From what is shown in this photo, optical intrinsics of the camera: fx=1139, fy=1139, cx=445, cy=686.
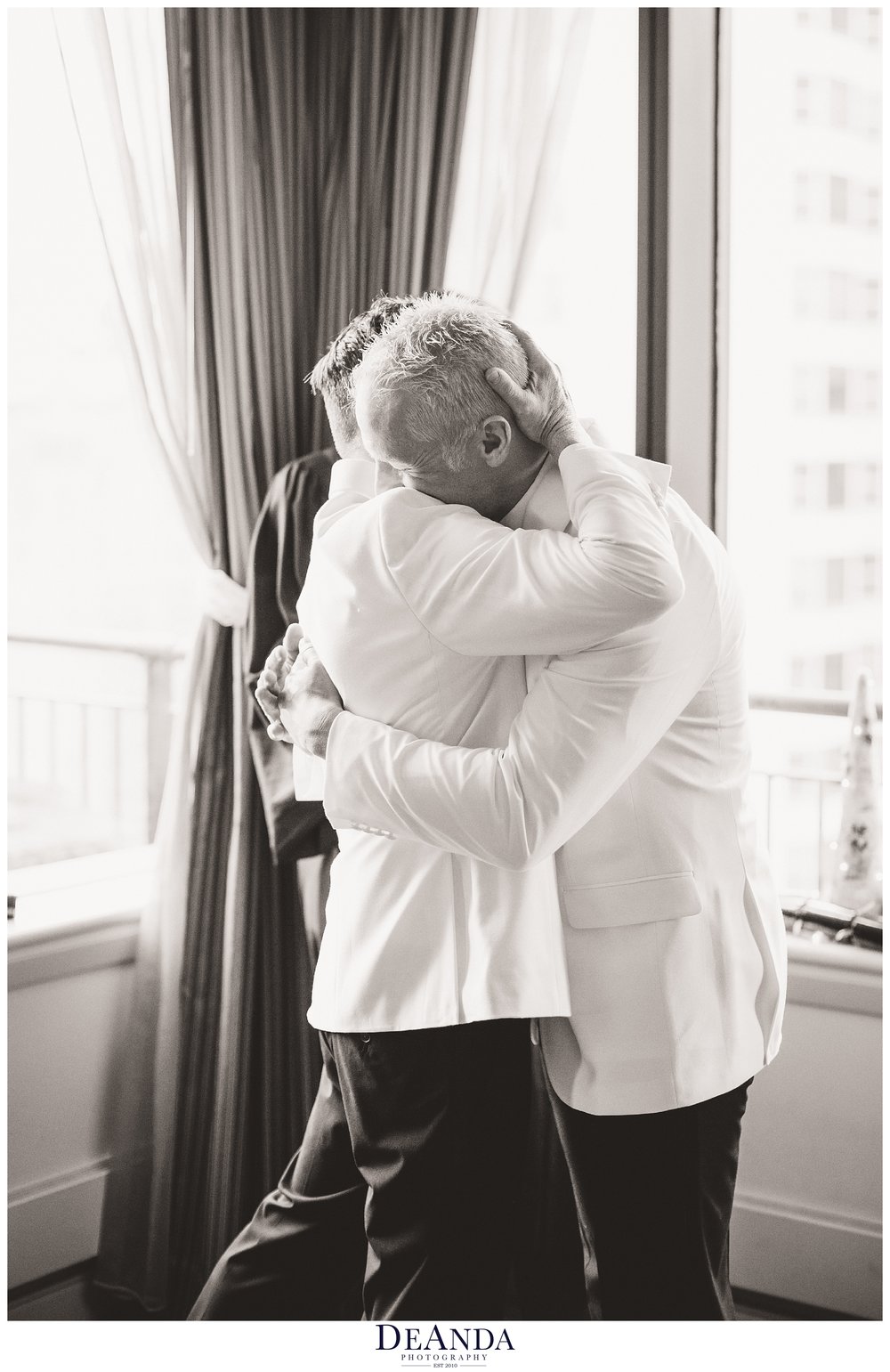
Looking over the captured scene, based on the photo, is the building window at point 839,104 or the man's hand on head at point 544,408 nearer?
the man's hand on head at point 544,408

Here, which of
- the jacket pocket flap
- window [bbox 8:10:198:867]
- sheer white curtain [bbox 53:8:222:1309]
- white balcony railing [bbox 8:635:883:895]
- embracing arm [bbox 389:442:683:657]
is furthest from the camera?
white balcony railing [bbox 8:635:883:895]

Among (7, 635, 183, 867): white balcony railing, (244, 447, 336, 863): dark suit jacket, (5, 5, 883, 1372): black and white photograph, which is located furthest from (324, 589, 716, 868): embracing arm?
(7, 635, 183, 867): white balcony railing

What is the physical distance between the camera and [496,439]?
3.85ft

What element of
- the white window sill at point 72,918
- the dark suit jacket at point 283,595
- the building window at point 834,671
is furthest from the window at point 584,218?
the white window sill at point 72,918

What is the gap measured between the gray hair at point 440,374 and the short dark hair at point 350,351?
176 mm

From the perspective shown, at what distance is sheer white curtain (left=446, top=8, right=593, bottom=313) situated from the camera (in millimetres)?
2049

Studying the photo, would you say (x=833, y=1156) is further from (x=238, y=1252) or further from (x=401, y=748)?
(x=401, y=748)

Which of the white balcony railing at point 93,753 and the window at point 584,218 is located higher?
the window at point 584,218

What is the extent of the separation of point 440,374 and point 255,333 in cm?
108

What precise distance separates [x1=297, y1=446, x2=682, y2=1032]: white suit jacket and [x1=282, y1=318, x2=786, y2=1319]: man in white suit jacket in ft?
0.14

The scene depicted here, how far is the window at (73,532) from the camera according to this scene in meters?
2.26

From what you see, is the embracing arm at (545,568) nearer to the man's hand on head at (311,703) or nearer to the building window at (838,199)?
the man's hand on head at (311,703)

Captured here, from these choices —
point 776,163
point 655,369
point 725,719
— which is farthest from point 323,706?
point 776,163

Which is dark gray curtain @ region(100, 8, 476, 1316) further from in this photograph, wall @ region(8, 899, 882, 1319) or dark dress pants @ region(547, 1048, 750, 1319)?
dark dress pants @ region(547, 1048, 750, 1319)
